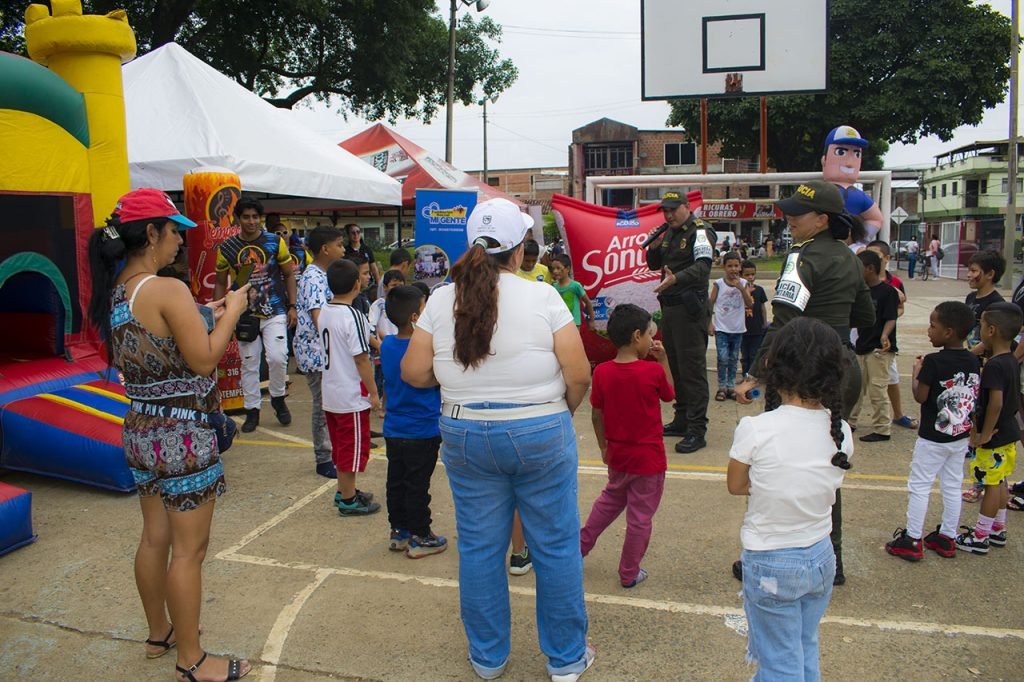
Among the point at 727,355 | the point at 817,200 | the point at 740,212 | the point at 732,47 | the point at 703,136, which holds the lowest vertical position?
the point at 727,355

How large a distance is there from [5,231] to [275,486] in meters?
2.77

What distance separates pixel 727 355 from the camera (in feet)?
26.5

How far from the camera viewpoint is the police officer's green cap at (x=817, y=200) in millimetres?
3756

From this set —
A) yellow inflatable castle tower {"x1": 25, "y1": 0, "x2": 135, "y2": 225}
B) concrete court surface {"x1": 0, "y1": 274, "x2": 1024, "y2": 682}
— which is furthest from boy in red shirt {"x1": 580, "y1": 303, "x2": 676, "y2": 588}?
yellow inflatable castle tower {"x1": 25, "y1": 0, "x2": 135, "y2": 225}

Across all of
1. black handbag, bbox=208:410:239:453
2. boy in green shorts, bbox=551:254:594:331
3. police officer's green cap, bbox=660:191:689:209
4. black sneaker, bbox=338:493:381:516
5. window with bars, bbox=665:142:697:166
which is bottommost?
black sneaker, bbox=338:493:381:516

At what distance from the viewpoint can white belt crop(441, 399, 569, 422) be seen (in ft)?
9.46

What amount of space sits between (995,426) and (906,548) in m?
0.81

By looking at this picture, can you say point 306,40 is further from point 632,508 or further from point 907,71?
point 907,71

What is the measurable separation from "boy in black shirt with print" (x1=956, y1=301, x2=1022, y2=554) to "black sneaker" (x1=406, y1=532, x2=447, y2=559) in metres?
2.89

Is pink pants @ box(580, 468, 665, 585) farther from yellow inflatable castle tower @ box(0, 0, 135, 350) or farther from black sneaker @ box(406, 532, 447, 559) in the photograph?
yellow inflatable castle tower @ box(0, 0, 135, 350)

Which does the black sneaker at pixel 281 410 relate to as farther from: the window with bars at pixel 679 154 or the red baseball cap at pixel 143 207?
the window with bars at pixel 679 154

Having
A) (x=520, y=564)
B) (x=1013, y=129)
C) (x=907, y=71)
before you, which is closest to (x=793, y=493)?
(x=520, y=564)

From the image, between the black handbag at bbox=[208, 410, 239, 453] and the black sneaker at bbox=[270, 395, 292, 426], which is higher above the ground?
the black handbag at bbox=[208, 410, 239, 453]

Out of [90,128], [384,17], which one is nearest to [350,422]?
[90,128]
